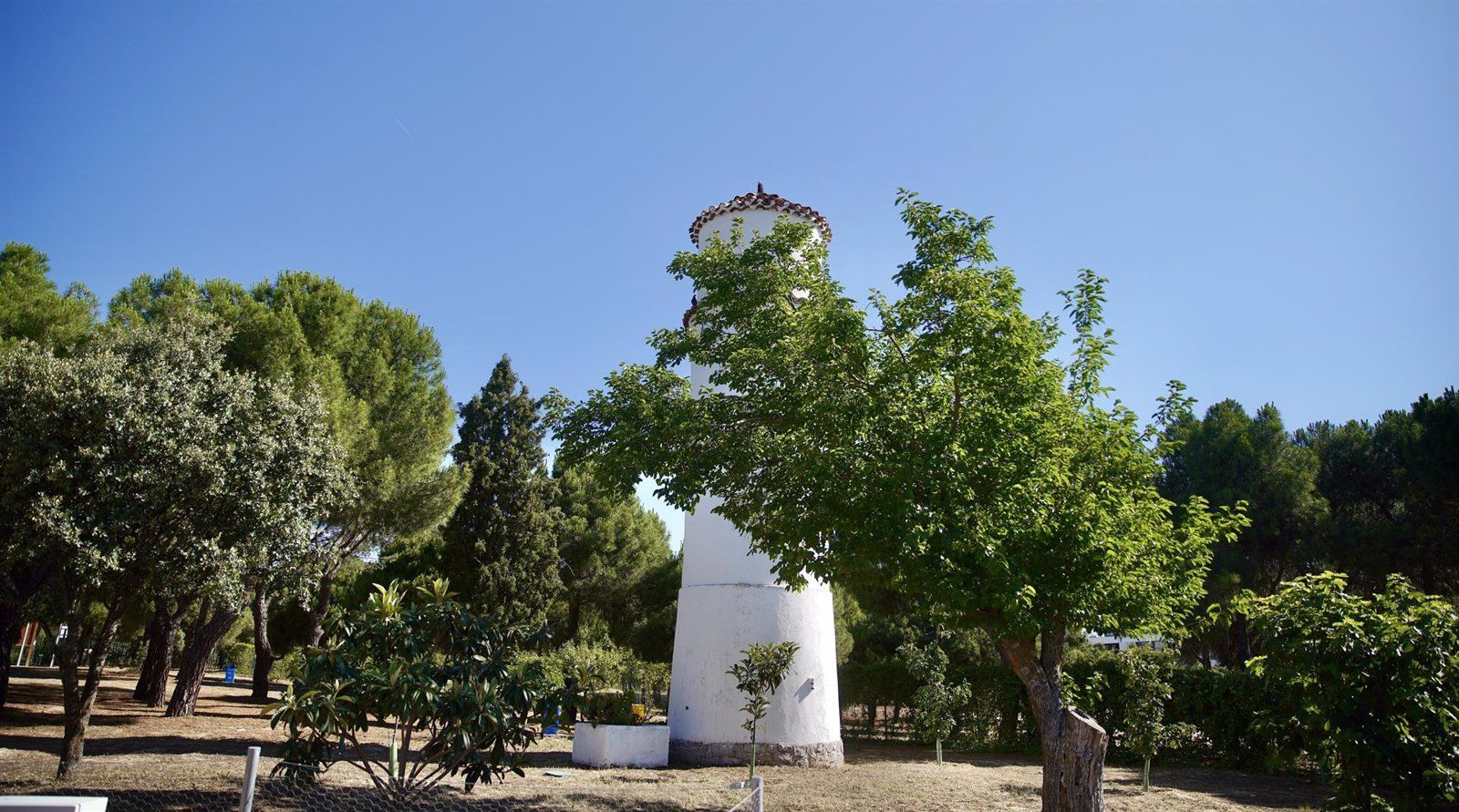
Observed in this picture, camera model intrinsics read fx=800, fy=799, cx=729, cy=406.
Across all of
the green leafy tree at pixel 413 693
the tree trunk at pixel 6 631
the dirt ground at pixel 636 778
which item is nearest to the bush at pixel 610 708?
the dirt ground at pixel 636 778

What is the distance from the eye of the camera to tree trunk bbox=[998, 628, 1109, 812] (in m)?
8.51

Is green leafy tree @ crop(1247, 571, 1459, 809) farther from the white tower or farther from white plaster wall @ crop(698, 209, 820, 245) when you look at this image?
white plaster wall @ crop(698, 209, 820, 245)

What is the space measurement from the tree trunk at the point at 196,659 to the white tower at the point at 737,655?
11409 mm

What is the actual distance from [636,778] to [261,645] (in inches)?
570

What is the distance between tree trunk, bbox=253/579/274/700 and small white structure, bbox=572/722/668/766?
988cm

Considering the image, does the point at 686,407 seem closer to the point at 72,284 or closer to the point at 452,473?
the point at 452,473

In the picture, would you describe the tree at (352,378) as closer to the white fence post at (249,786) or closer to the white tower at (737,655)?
the white tower at (737,655)

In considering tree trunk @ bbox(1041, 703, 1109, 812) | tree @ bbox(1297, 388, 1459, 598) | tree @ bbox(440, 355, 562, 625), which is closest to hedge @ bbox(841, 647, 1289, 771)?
tree @ bbox(1297, 388, 1459, 598)

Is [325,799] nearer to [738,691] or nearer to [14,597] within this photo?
[738,691]

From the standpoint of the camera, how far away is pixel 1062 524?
8938mm

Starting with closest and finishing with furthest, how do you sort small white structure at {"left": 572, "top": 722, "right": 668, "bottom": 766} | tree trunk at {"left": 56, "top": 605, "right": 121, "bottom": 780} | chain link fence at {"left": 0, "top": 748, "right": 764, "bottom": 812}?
1. chain link fence at {"left": 0, "top": 748, "right": 764, "bottom": 812}
2. tree trunk at {"left": 56, "top": 605, "right": 121, "bottom": 780}
3. small white structure at {"left": 572, "top": 722, "right": 668, "bottom": 766}

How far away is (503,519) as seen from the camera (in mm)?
27547

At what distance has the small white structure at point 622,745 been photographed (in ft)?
46.7

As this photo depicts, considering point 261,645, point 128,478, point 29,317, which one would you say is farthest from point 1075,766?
point 261,645
